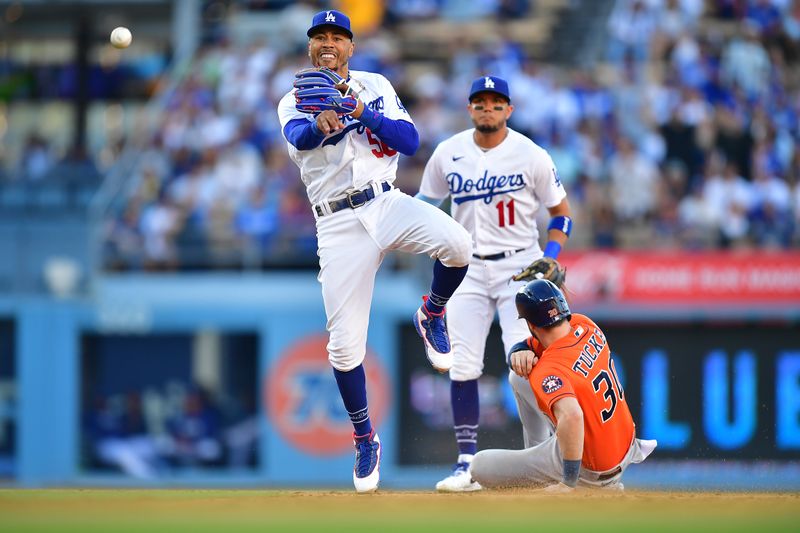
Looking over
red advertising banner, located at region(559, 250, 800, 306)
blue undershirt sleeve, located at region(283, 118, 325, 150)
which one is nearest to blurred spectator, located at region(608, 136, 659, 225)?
red advertising banner, located at region(559, 250, 800, 306)

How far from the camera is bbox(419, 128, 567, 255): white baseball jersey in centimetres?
790

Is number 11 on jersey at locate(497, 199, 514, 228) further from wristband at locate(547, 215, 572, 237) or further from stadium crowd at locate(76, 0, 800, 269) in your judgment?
stadium crowd at locate(76, 0, 800, 269)

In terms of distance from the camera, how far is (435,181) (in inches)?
318

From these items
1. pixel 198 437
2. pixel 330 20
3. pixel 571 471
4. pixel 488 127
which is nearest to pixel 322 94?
pixel 330 20

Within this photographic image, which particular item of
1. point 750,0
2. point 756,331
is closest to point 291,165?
point 756,331

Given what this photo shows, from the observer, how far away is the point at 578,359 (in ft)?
22.6

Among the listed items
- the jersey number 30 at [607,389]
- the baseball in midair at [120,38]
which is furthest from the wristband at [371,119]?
the baseball in midair at [120,38]

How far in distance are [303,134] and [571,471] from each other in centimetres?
222

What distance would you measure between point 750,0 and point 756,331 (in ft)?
→ 19.9

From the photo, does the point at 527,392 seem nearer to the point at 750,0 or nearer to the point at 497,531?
the point at 497,531

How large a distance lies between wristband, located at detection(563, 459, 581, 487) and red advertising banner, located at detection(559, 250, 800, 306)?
732 cm

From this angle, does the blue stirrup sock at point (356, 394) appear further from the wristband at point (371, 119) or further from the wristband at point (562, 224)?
the wristband at point (562, 224)

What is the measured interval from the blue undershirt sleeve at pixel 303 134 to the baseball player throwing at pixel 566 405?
1.34 meters

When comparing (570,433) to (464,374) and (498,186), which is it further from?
(498,186)
